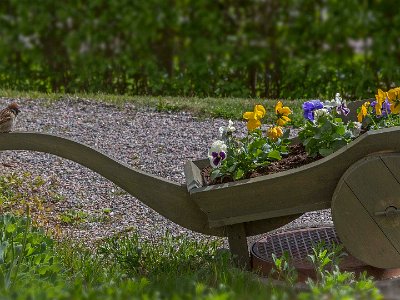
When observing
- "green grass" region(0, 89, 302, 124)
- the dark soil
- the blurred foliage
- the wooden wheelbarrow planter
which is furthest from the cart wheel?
the blurred foliage

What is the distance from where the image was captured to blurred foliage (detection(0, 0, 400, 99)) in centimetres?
988

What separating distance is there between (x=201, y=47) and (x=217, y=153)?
20.8ft

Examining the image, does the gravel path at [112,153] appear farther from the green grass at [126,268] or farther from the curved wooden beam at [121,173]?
the curved wooden beam at [121,173]

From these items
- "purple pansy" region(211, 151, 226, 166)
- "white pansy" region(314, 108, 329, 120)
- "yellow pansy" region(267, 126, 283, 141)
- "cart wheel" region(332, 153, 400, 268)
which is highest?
"white pansy" region(314, 108, 329, 120)

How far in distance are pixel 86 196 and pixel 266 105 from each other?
2.74 metres

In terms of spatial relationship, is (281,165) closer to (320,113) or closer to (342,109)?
(320,113)

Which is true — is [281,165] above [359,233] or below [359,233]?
above

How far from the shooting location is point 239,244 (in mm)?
4168

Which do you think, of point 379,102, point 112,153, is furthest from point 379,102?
point 112,153

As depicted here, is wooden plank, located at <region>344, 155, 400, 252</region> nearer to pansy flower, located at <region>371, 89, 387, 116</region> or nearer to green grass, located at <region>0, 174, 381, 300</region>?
green grass, located at <region>0, 174, 381, 300</region>

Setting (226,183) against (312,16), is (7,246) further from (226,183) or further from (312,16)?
(312,16)

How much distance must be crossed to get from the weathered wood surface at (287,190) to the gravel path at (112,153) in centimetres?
113

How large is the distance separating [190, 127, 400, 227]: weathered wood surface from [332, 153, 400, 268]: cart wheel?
6 centimetres

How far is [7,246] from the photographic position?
3666 millimetres
